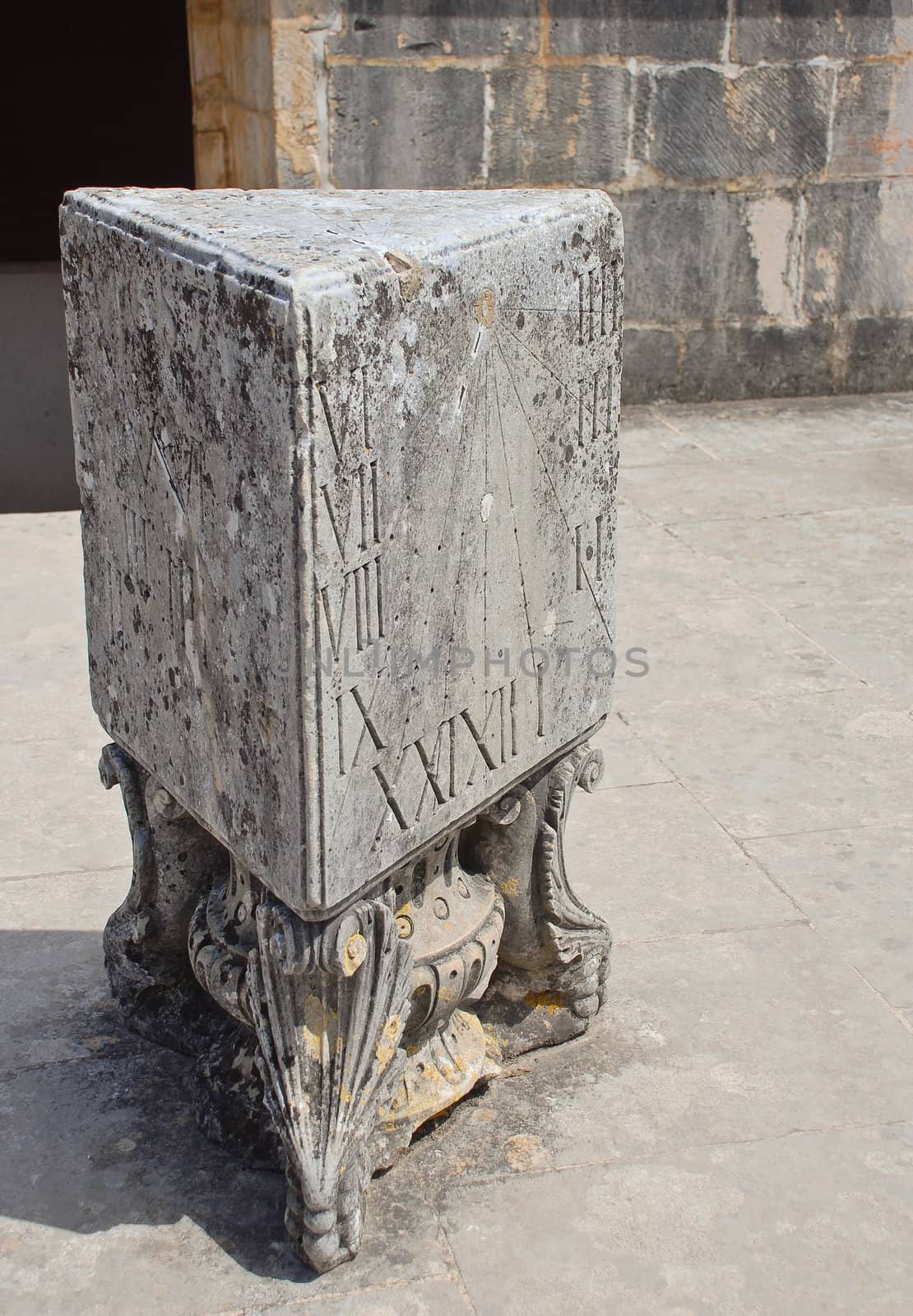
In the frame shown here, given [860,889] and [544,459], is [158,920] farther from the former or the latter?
[860,889]

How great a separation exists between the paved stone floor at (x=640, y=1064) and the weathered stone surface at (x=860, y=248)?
2.21 metres

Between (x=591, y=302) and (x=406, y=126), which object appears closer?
(x=591, y=302)

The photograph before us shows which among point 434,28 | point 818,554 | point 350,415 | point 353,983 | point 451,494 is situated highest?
point 434,28

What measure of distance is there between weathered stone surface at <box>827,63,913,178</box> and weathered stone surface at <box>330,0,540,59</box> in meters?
1.20

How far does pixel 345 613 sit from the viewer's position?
169cm

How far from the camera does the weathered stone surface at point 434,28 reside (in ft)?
16.3

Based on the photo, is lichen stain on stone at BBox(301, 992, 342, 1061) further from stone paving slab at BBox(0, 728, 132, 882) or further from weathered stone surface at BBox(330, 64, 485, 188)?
weathered stone surface at BBox(330, 64, 485, 188)

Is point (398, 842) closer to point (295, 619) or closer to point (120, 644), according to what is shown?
point (295, 619)

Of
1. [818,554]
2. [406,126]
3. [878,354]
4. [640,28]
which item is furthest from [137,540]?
[878,354]

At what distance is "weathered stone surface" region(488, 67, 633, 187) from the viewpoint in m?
5.23

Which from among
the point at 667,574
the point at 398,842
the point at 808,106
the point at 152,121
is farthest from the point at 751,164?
the point at 152,121

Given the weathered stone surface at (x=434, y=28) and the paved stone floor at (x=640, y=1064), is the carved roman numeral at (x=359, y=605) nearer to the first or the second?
the paved stone floor at (x=640, y=1064)

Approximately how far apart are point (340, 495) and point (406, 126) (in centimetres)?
386

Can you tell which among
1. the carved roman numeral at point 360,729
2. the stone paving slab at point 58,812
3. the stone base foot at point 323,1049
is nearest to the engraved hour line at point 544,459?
the carved roman numeral at point 360,729
